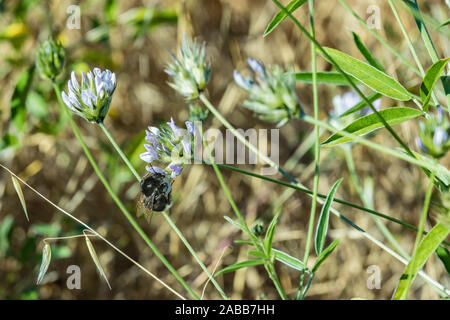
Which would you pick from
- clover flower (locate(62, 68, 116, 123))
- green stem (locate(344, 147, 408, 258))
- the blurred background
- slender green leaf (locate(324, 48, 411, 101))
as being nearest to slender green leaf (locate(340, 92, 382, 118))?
slender green leaf (locate(324, 48, 411, 101))

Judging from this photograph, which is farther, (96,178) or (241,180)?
(241,180)

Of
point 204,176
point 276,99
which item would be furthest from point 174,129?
point 204,176

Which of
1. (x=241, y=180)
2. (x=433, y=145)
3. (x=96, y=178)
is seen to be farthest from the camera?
(x=241, y=180)

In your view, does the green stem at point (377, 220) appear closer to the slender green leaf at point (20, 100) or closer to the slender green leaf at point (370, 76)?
the slender green leaf at point (370, 76)

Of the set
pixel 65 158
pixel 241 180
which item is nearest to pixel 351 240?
pixel 241 180

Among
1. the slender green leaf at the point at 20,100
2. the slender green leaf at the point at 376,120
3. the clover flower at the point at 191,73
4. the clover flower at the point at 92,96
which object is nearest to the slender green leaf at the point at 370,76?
the slender green leaf at the point at 376,120
